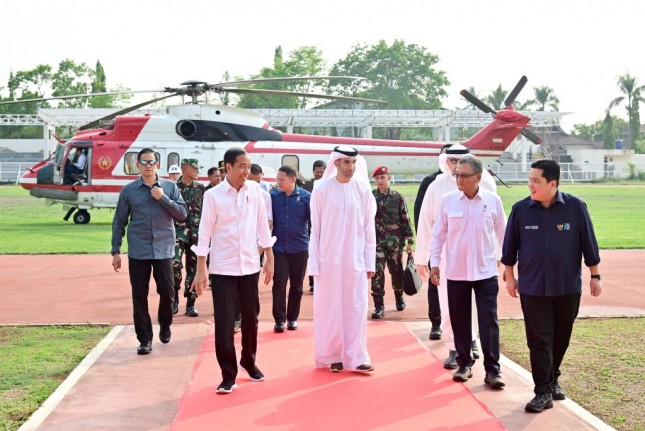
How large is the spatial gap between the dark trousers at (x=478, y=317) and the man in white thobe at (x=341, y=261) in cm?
81

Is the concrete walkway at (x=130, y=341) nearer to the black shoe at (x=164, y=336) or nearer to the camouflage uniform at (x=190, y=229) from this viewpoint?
the black shoe at (x=164, y=336)

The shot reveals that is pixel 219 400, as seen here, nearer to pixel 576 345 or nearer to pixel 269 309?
pixel 576 345

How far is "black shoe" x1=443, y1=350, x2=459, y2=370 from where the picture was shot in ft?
24.2

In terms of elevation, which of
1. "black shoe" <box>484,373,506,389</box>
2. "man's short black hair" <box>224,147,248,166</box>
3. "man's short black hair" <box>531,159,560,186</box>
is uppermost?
"man's short black hair" <box>224,147,248,166</box>

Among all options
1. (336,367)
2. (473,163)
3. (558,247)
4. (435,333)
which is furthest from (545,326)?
(435,333)

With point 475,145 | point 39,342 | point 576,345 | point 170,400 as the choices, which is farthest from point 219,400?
point 475,145

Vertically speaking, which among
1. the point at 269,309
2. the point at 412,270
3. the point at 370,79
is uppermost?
the point at 370,79

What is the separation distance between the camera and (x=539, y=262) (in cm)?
619

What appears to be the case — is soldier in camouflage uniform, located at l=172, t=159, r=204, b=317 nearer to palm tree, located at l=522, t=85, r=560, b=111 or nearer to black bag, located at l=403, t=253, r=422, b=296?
black bag, located at l=403, t=253, r=422, b=296

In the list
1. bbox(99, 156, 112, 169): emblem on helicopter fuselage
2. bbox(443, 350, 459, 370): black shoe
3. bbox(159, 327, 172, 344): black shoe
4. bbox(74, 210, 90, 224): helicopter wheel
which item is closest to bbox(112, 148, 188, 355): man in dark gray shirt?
bbox(159, 327, 172, 344): black shoe

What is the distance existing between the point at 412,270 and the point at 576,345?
195 cm

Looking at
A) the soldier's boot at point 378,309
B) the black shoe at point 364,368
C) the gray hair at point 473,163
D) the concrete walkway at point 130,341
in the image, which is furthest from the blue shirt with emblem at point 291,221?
the gray hair at point 473,163

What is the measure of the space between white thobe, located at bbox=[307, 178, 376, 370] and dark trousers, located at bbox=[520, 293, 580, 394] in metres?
1.64

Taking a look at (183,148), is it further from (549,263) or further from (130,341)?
(549,263)
